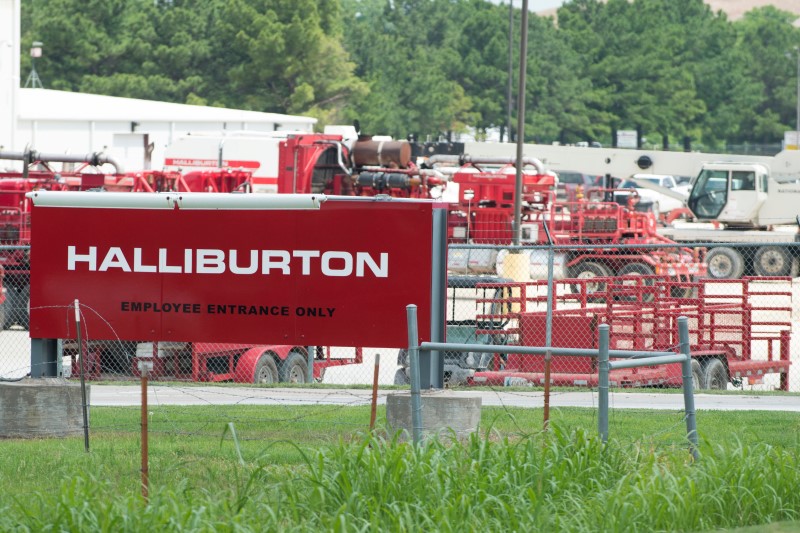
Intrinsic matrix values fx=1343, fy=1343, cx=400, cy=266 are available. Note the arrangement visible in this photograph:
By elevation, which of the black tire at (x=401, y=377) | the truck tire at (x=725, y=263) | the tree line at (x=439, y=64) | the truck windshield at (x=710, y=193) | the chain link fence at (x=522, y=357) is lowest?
the black tire at (x=401, y=377)

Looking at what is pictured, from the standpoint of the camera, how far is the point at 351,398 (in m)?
14.7

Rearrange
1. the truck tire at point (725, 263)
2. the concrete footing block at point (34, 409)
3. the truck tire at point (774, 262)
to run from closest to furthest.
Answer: the concrete footing block at point (34, 409), the truck tire at point (725, 263), the truck tire at point (774, 262)

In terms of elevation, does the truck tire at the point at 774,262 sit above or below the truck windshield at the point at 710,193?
below

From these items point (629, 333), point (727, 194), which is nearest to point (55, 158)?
point (629, 333)

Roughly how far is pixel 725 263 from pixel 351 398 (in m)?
21.1

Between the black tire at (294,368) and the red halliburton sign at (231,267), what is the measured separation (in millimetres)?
5225

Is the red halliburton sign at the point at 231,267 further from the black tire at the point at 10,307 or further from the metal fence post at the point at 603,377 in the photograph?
the black tire at the point at 10,307

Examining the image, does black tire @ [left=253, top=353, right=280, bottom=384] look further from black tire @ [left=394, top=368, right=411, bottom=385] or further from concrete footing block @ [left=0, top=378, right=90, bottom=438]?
concrete footing block @ [left=0, top=378, right=90, bottom=438]

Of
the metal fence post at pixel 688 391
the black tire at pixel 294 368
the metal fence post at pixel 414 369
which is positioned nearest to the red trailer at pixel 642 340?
the black tire at pixel 294 368

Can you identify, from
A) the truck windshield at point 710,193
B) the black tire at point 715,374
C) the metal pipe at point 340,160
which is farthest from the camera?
the truck windshield at point 710,193

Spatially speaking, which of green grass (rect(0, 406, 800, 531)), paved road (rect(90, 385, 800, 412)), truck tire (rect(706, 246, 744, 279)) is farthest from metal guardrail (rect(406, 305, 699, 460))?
truck tire (rect(706, 246, 744, 279))

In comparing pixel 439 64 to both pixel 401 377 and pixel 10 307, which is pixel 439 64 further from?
pixel 401 377

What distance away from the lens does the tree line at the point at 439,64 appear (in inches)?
3007

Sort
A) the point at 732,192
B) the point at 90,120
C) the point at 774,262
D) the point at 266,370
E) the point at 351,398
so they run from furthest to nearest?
the point at 90,120 < the point at 732,192 < the point at 774,262 < the point at 266,370 < the point at 351,398
